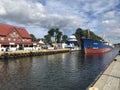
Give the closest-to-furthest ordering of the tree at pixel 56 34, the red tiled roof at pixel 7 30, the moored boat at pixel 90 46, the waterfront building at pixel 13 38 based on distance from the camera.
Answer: the waterfront building at pixel 13 38 < the red tiled roof at pixel 7 30 < the moored boat at pixel 90 46 < the tree at pixel 56 34

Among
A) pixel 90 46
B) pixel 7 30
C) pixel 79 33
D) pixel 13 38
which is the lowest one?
pixel 90 46

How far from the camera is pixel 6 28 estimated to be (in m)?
72.4

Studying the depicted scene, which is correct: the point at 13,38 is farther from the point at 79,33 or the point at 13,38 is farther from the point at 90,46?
the point at 79,33

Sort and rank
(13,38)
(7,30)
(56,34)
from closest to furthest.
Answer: (7,30)
(13,38)
(56,34)

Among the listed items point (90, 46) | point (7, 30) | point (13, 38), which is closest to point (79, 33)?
point (90, 46)

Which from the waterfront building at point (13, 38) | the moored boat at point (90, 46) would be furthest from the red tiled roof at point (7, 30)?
the moored boat at point (90, 46)

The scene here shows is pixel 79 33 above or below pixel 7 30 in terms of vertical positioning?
above

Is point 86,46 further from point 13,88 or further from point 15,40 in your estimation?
point 13,88

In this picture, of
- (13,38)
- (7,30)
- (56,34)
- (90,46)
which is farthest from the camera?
(56,34)

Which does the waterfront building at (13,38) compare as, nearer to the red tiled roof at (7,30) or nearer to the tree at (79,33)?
the red tiled roof at (7,30)

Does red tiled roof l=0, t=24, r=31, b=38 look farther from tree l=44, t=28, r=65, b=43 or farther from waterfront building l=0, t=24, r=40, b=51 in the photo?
tree l=44, t=28, r=65, b=43

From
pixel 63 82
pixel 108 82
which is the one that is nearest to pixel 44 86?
pixel 63 82

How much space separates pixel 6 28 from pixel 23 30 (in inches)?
484

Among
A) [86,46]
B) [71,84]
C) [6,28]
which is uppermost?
[6,28]
